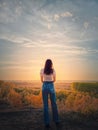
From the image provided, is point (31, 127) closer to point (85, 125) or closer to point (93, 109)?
point (85, 125)

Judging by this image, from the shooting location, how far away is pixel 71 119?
38.1 feet

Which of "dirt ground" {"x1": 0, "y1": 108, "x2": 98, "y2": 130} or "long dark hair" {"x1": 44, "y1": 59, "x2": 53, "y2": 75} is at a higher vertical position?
"long dark hair" {"x1": 44, "y1": 59, "x2": 53, "y2": 75}

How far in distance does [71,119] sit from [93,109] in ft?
6.75

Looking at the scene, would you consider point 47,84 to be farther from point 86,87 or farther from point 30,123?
point 86,87

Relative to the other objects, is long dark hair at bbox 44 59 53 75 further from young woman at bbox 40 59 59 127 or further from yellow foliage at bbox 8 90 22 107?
yellow foliage at bbox 8 90 22 107

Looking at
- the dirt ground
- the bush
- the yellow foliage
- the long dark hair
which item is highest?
the long dark hair

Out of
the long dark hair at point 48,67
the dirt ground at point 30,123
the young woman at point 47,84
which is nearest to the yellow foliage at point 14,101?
the dirt ground at point 30,123

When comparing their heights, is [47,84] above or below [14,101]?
above

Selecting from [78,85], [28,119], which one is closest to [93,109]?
[28,119]

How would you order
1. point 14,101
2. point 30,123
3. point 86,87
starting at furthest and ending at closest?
point 86,87
point 14,101
point 30,123

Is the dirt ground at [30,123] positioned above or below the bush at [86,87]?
below

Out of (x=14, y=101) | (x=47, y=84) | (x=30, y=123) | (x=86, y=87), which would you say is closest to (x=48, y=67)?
(x=47, y=84)

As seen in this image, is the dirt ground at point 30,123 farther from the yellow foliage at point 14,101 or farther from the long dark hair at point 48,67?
the yellow foliage at point 14,101

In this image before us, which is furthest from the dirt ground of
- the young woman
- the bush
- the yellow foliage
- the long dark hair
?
the bush
